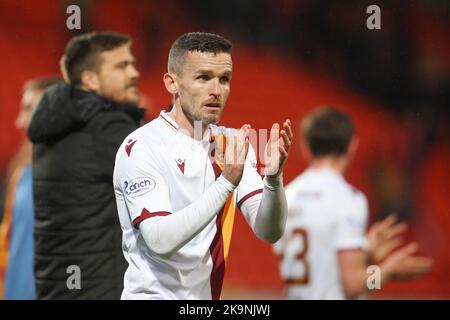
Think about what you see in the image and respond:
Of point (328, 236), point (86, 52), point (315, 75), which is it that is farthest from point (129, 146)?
point (315, 75)

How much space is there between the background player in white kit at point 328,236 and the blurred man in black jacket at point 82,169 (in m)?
0.91

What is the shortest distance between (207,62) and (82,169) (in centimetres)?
121

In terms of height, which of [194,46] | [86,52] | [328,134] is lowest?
[194,46]

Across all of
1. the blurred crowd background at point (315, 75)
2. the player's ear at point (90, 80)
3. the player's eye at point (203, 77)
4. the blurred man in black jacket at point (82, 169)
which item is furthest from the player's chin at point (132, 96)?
the blurred crowd background at point (315, 75)

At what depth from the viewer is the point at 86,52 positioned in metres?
4.28

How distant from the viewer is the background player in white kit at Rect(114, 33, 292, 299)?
111 inches

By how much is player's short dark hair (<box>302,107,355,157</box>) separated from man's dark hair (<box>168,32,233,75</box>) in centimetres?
154

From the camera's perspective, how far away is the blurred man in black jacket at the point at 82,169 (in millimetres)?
3930

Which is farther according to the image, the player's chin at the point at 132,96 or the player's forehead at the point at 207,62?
the player's chin at the point at 132,96

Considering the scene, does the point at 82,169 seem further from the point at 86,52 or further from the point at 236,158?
the point at 236,158

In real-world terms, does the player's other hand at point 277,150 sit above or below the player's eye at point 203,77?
below

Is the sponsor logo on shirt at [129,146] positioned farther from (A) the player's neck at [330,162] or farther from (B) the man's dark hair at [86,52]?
(A) the player's neck at [330,162]

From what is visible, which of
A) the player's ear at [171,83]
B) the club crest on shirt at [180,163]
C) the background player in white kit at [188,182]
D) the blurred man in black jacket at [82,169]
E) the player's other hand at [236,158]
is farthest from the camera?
the blurred man in black jacket at [82,169]

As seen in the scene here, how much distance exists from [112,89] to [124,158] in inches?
53.2
